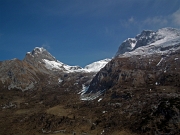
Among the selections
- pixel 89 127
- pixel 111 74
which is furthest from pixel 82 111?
pixel 111 74

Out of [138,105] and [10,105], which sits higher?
[10,105]

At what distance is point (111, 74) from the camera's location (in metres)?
182

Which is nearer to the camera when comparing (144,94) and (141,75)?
(144,94)

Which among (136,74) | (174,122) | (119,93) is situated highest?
(136,74)

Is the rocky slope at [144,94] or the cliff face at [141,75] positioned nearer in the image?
the rocky slope at [144,94]

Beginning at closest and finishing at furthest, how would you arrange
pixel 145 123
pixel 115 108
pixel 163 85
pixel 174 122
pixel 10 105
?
pixel 174 122 → pixel 145 123 → pixel 115 108 → pixel 163 85 → pixel 10 105

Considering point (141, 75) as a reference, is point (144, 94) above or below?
below

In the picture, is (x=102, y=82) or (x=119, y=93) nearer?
(x=119, y=93)

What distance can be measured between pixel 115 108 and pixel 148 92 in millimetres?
23985

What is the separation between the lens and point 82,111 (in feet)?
389

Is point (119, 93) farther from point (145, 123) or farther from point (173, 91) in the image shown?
point (145, 123)

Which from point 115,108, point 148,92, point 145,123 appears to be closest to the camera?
point 145,123

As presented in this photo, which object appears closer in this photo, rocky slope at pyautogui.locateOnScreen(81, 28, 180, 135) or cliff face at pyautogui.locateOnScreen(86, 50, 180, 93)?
rocky slope at pyautogui.locateOnScreen(81, 28, 180, 135)

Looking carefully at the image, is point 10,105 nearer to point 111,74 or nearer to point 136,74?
point 111,74
